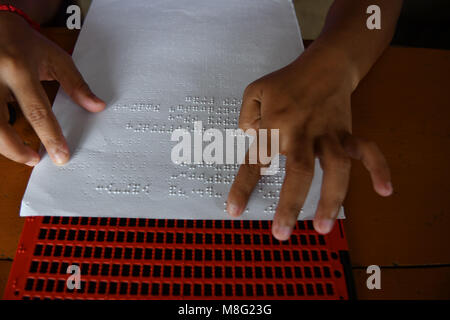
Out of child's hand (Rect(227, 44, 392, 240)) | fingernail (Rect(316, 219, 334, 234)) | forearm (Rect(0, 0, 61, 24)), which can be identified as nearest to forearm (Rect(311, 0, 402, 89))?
child's hand (Rect(227, 44, 392, 240))

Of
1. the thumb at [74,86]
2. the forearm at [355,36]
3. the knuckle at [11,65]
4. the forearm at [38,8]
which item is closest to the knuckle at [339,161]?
the forearm at [355,36]

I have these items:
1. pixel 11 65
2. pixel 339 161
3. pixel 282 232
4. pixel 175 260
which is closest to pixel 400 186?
pixel 339 161

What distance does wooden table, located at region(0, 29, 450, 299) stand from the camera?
1.69ft

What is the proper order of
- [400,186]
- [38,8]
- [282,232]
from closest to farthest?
[282,232]
[400,186]
[38,8]

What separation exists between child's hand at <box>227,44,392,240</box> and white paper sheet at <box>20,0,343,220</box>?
6cm

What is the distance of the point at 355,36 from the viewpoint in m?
0.65

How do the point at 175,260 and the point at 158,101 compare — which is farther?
the point at 158,101

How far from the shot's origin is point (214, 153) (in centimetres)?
59

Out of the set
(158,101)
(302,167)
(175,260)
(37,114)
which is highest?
(158,101)

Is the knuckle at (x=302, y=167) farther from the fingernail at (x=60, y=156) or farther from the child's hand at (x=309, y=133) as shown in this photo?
the fingernail at (x=60, y=156)

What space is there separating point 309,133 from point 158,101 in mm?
354

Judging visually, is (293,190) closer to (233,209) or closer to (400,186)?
(233,209)

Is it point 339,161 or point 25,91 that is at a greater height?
point 25,91

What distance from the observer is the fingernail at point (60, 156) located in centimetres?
56
